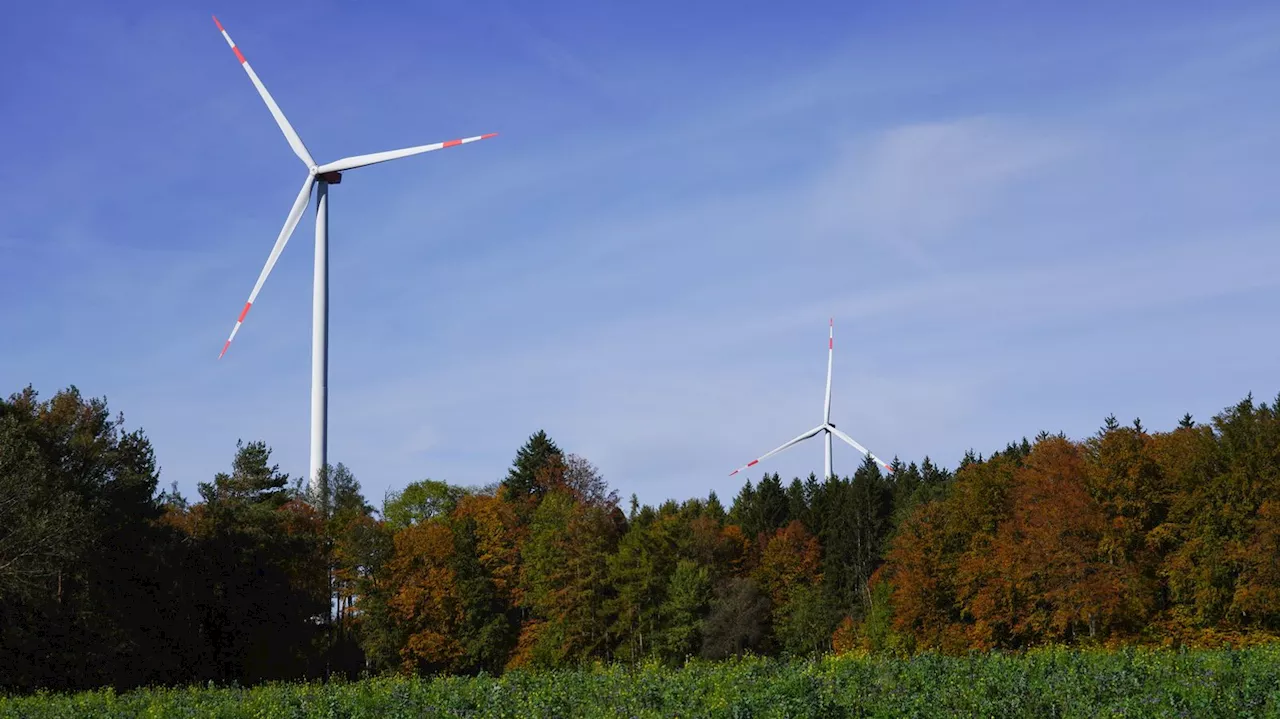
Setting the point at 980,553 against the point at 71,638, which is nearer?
the point at 71,638

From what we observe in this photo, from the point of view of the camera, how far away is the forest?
212 ft

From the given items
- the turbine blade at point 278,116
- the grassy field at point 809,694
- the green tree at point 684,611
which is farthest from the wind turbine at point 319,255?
the grassy field at point 809,694

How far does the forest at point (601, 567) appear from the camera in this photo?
64750 millimetres

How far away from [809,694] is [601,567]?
73.6 m

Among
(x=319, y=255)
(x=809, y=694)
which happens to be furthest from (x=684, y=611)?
(x=809, y=694)

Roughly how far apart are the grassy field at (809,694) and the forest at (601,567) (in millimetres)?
9554

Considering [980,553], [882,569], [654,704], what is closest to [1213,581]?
[980,553]

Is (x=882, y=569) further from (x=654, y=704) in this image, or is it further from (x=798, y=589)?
(x=654, y=704)

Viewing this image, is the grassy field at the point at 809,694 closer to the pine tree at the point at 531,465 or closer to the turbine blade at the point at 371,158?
the turbine blade at the point at 371,158

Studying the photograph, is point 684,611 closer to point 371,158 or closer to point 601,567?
point 601,567

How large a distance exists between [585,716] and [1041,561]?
55947 millimetres

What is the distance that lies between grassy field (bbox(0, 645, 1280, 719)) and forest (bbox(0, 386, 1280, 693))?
9554 millimetres

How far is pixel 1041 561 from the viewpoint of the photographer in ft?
250

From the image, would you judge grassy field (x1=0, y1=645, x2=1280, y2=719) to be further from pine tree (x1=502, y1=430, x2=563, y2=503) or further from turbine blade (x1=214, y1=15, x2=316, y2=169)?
pine tree (x1=502, y1=430, x2=563, y2=503)
